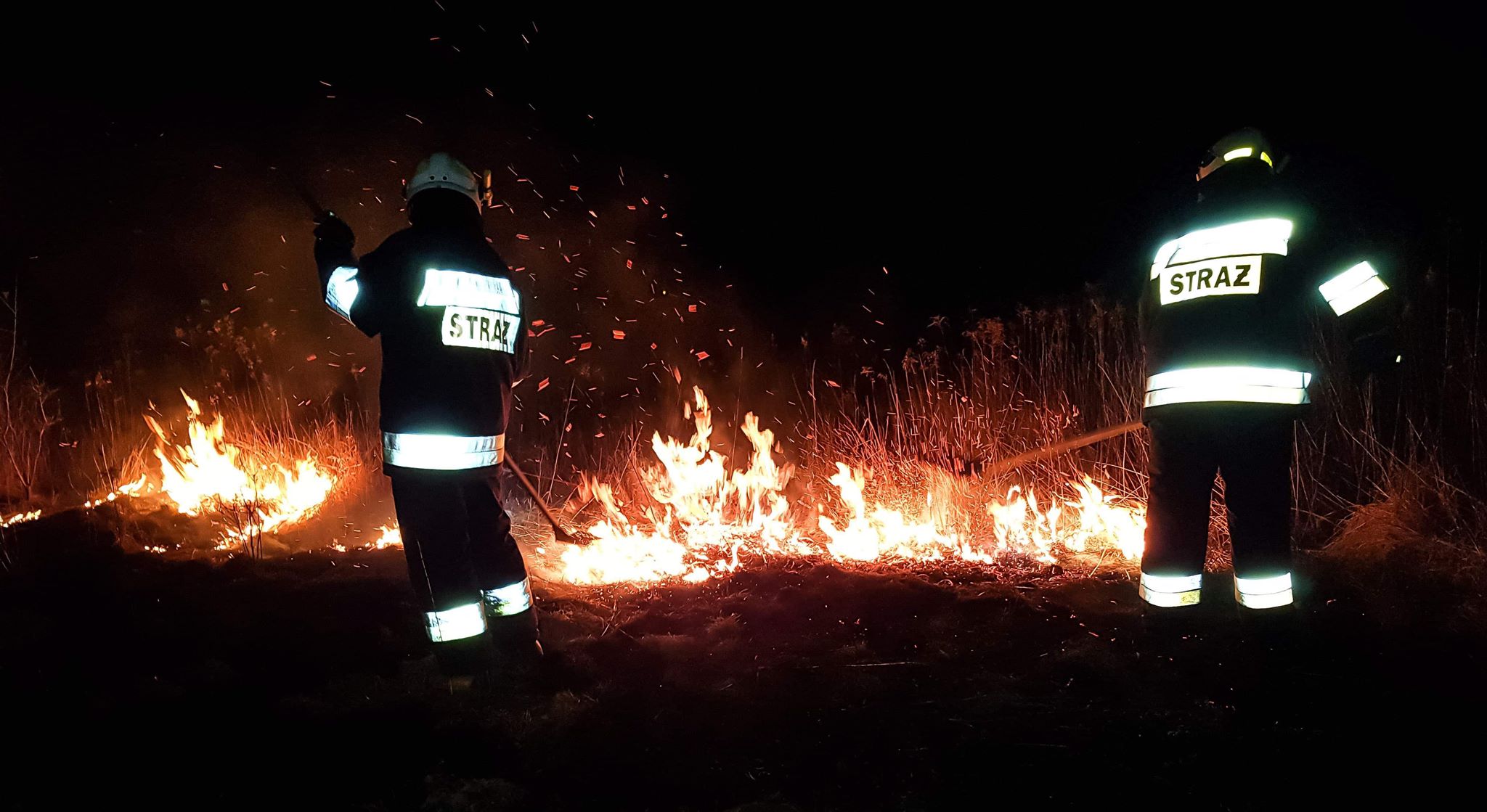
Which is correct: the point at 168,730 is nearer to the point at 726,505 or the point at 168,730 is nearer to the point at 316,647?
the point at 316,647

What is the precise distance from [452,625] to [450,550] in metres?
0.30

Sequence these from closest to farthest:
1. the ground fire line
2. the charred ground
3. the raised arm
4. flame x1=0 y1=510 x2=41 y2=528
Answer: the charred ground < the raised arm < the ground fire line < flame x1=0 y1=510 x2=41 y2=528

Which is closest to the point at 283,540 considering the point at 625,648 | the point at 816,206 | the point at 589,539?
the point at 589,539

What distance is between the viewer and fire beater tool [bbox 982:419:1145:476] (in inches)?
183

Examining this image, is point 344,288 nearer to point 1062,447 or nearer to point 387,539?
point 387,539

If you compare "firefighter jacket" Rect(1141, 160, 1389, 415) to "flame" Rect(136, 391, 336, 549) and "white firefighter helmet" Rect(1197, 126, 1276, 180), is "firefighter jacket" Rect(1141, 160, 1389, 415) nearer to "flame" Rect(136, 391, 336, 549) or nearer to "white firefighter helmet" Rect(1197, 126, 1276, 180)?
"white firefighter helmet" Rect(1197, 126, 1276, 180)

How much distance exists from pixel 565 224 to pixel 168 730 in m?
8.11

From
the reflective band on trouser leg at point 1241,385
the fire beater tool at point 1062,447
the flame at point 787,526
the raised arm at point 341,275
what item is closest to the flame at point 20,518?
the flame at point 787,526

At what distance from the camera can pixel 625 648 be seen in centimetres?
346

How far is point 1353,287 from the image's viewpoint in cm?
325

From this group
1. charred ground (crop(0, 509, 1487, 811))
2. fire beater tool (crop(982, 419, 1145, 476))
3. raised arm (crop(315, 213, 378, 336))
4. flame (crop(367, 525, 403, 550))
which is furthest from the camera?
flame (crop(367, 525, 403, 550))

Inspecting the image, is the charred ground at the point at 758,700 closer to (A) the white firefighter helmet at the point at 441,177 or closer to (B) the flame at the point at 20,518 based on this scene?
(B) the flame at the point at 20,518

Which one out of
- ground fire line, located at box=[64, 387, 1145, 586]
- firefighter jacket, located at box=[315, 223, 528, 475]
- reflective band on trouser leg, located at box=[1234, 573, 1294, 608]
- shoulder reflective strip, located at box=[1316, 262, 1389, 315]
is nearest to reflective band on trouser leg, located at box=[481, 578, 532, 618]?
firefighter jacket, located at box=[315, 223, 528, 475]

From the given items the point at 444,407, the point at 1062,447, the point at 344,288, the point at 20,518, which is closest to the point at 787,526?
the point at 1062,447
